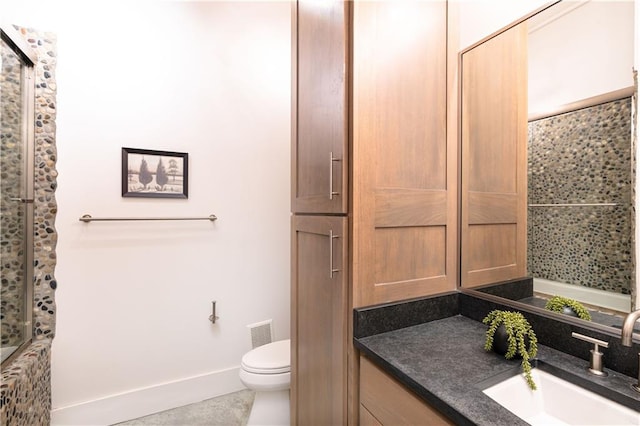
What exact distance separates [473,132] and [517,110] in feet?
0.56

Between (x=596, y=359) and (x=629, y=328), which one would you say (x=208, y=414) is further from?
(x=629, y=328)

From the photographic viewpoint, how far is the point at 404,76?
1.20 meters

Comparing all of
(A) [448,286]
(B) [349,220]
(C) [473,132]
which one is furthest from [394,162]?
(A) [448,286]

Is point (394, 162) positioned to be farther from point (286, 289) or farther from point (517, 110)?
point (286, 289)

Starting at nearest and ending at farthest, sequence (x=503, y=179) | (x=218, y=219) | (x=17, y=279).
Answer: (x=503, y=179) → (x=17, y=279) → (x=218, y=219)

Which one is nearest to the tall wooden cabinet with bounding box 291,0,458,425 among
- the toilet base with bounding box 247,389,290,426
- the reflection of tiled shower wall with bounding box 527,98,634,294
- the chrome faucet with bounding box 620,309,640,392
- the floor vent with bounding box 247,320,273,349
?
the reflection of tiled shower wall with bounding box 527,98,634,294

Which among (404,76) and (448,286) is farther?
(448,286)

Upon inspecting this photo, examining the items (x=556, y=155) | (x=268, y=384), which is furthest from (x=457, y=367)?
Result: (x=268, y=384)

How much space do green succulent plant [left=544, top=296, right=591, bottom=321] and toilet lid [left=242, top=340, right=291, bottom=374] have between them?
1.28m

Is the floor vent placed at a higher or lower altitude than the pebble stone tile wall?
lower

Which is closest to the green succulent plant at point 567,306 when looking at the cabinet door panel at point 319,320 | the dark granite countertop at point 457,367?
the dark granite countertop at point 457,367

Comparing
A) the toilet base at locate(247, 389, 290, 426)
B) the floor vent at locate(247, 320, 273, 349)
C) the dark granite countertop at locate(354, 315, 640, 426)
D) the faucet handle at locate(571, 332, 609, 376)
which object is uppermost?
the faucet handle at locate(571, 332, 609, 376)

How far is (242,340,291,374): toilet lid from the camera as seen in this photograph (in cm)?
171

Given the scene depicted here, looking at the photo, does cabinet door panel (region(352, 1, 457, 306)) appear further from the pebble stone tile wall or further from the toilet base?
the pebble stone tile wall
